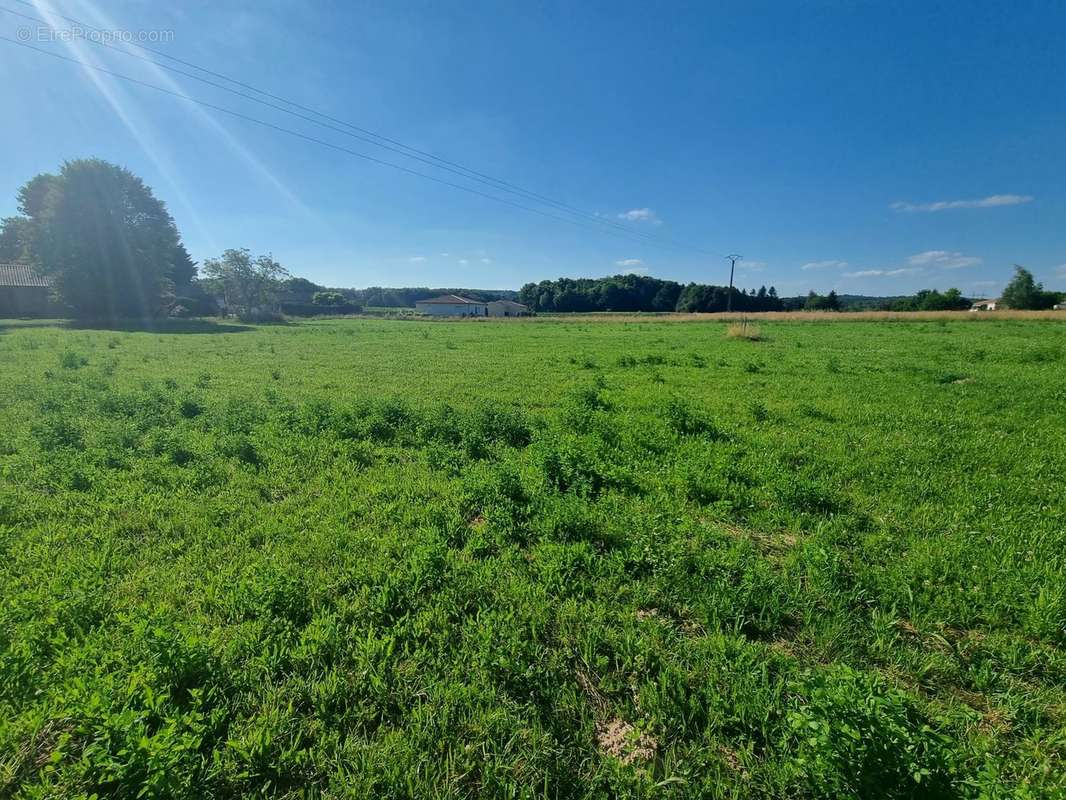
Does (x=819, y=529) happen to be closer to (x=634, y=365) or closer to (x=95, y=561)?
(x=95, y=561)

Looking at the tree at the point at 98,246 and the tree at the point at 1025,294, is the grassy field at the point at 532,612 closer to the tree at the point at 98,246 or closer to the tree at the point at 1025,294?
the tree at the point at 98,246

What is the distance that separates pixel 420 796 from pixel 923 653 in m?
3.34

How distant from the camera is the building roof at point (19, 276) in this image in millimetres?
48781

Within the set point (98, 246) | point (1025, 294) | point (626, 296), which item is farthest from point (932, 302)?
point (98, 246)

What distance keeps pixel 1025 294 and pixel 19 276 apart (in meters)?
150

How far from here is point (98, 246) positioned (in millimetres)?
42656

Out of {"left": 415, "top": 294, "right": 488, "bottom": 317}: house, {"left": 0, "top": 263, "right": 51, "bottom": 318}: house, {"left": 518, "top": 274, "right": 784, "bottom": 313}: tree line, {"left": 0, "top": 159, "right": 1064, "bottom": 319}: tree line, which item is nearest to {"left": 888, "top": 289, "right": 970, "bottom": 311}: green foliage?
{"left": 0, "top": 159, "right": 1064, "bottom": 319}: tree line

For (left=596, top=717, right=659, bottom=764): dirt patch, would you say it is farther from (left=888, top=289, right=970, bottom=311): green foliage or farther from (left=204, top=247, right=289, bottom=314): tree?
(left=888, top=289, right=970, bottom=311): green foliage

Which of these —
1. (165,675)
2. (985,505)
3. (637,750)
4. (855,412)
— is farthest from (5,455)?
(855,412)

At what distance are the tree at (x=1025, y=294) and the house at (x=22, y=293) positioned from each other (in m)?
144

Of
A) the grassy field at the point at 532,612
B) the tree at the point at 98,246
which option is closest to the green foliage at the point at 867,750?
the grassy field at the point at 532,612

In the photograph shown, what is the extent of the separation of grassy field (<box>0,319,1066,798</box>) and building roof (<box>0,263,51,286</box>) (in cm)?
6503

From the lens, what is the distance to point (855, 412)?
9.09 metres

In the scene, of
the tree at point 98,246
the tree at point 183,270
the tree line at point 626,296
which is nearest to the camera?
the tree at point 98,246
